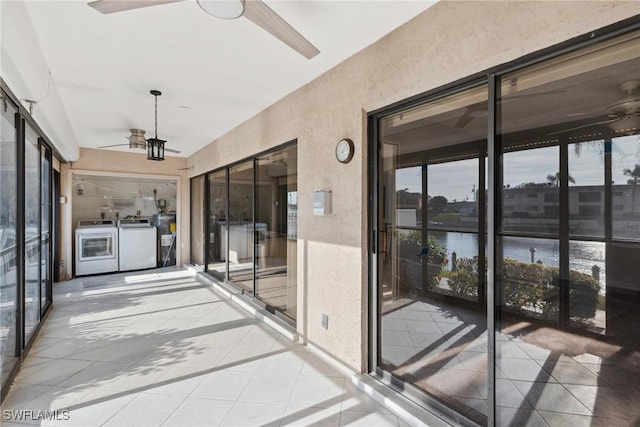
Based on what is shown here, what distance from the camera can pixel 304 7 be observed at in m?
1.89

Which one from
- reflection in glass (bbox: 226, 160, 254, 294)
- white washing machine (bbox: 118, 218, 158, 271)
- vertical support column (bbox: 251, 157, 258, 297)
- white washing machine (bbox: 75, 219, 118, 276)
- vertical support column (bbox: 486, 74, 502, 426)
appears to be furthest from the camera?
white washing machine (bbox: 118, 218, 158, 271)

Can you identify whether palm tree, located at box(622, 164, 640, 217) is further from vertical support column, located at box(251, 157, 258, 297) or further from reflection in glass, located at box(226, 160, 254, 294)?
reflection in glass, located at box(226, 160, 254, 294)

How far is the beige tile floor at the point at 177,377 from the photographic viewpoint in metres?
2.02

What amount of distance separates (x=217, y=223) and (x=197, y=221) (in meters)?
1.34

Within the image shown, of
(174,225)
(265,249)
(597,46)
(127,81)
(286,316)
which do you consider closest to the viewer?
(597,46)

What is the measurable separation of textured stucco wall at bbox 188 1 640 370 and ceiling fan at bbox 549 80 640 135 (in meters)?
0.28

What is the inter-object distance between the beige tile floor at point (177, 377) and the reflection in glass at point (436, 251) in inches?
18.5

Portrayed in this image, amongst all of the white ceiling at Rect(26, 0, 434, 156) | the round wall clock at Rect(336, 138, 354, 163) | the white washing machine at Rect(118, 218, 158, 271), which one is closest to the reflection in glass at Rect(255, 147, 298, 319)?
Result: the white ceiling at Rect(26, 0, 434, 156)

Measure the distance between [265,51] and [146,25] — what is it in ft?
2.69

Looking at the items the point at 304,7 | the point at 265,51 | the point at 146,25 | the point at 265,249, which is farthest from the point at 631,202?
the point at 265,249

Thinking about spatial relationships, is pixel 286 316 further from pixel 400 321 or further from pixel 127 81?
pixel 127 81

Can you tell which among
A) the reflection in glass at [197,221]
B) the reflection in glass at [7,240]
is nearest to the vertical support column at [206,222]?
the reflection in glass at [197,221]

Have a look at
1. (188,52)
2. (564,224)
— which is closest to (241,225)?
(188,52)

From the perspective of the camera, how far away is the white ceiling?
76.5 inches
